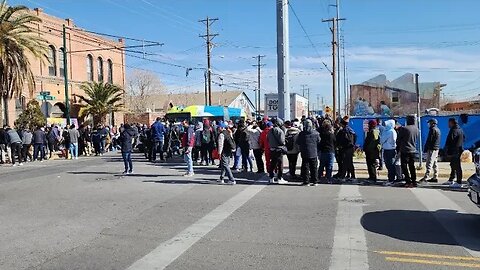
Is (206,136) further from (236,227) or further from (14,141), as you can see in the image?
(236,227)

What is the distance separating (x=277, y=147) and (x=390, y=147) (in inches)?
114

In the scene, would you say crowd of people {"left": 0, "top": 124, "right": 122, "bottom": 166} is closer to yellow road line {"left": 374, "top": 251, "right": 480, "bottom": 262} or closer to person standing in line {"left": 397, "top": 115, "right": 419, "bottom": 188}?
person standing in line {"left": 397, "top": 115, "right": 419, "bottom": 188}

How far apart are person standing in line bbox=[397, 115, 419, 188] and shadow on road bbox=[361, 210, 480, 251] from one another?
290cm

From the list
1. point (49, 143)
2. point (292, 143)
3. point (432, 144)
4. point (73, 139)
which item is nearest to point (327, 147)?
point (292, 143)

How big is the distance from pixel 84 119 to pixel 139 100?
44201 millimetres

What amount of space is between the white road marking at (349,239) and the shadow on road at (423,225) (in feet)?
0.74

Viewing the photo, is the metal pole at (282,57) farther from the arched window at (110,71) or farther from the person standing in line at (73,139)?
the arched window at (110,71)

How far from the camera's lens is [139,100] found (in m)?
84.4

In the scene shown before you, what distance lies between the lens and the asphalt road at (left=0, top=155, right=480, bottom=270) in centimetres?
598

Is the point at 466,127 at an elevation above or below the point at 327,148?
above

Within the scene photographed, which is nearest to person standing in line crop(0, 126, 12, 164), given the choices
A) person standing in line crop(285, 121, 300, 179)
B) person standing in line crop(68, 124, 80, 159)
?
person standing in line crop(68, 124, 80, 159)

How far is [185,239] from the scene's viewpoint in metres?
7.03

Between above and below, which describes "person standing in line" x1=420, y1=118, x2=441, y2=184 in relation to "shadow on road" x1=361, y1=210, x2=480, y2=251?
above

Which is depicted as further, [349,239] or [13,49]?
[13,49]
